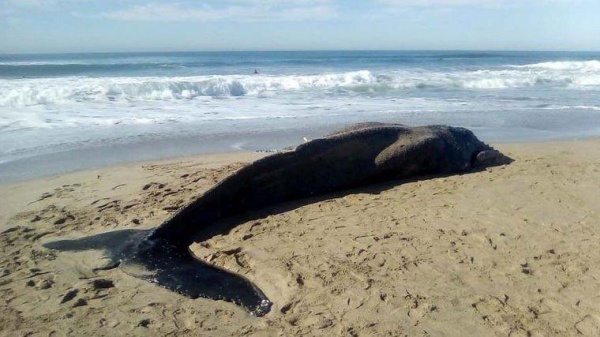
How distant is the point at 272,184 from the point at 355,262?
67.9 inches

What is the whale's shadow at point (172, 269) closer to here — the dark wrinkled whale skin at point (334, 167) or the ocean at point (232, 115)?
the dark wrinkled whale skin at point (334, 167)

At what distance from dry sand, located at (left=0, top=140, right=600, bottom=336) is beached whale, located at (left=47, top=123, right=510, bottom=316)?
0.18m

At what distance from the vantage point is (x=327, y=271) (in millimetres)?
4441

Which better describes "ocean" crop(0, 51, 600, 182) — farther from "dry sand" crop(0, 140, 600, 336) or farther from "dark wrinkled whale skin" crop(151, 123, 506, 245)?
"dark wrinkled whale skin" crop(151, 123, 506, 245)

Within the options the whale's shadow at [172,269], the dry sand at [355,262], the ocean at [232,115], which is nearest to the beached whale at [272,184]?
the whale's shadow at [172,269]

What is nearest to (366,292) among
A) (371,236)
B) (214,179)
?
(371,236)

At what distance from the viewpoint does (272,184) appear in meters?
6.00

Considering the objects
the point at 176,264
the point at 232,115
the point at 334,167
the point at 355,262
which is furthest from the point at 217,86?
the point at 355,262

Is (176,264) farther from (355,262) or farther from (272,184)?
(272,184)

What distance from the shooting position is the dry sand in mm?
3703

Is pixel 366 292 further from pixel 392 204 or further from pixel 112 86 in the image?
pixel 112 86

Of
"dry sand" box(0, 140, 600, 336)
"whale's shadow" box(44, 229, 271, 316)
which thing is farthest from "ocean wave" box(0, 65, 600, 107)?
"whale's shadow" box(44, 229, 271, 316)

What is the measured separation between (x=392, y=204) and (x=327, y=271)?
1898mm

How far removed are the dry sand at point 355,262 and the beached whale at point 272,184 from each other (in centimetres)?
18
